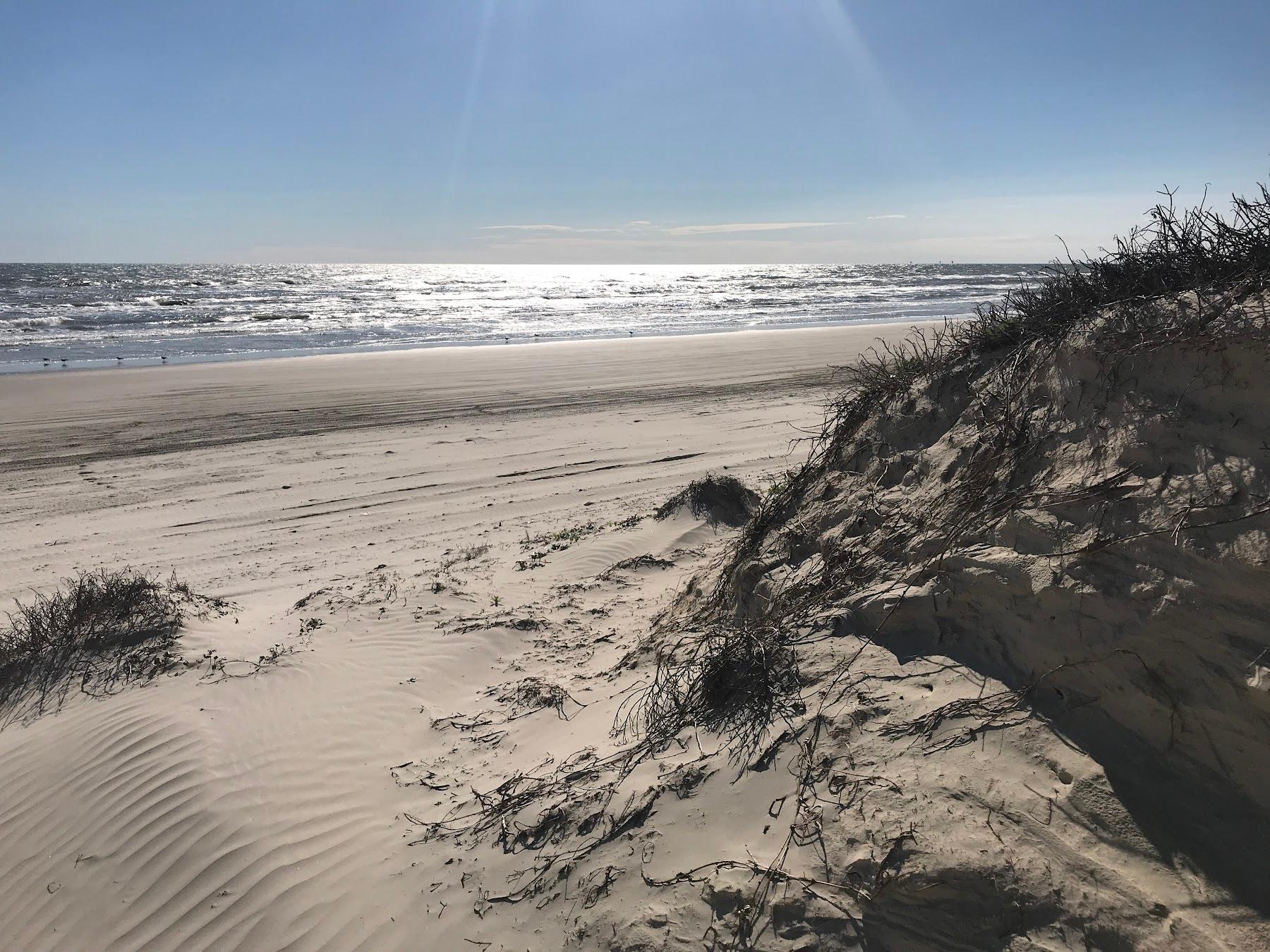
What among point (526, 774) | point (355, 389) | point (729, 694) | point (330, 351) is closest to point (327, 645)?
point (526, 774)

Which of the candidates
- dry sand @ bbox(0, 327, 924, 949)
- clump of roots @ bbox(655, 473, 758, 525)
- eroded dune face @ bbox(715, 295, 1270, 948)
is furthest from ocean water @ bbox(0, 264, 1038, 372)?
eroded dune face @ bbox(715, 295, 1270, 948)

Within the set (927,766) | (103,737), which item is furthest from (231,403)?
(927,766)

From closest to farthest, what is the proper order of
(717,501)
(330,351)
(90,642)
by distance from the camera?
(90,642)
(717,501)
(330,351)

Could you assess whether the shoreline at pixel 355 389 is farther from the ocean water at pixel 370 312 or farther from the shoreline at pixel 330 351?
the ocean water at pixel 370 312

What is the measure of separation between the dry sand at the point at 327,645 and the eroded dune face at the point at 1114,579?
3.94ft

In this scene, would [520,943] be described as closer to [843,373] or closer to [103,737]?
[103,737]

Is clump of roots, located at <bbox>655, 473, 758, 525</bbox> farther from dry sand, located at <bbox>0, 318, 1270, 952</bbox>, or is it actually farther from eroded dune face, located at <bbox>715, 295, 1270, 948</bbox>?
eroded dune face, located at <bbox>715, 295, 1270, 948</bbox>

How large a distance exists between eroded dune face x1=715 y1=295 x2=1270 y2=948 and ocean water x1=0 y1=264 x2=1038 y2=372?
19750mm

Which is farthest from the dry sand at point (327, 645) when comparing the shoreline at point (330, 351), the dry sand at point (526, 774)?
the shoreline at point (330, 351)

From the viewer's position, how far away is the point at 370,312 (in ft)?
126

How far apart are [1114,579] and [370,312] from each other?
131ft

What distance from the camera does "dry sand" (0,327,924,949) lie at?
3314 mm

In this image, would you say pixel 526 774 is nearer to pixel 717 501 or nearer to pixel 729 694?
pixel 729 694

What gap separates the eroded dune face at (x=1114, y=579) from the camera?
7.39 ft
